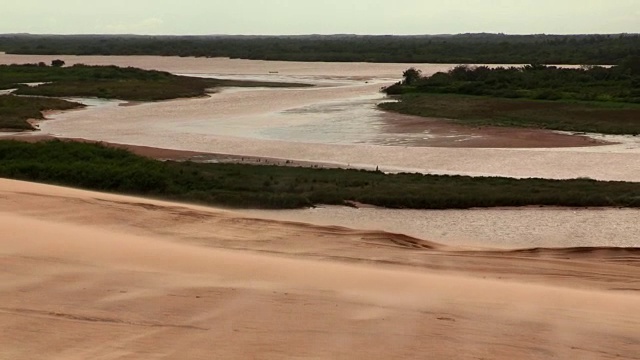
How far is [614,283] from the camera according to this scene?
9.31 meters

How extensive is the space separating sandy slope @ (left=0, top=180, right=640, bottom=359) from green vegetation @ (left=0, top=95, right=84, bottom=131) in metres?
18.5

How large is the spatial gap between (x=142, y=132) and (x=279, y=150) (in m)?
6.83

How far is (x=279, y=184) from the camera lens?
1698cm

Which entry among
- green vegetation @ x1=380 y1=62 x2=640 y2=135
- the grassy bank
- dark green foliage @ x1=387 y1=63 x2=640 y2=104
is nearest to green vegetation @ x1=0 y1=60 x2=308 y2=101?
dark green foliage @ x1=387 y1=63 x2=640 y2=104

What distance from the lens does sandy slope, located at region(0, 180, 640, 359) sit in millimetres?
6238

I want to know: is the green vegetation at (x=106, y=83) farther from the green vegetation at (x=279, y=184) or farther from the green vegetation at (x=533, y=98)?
the green vegetation at (x=279, y=184)

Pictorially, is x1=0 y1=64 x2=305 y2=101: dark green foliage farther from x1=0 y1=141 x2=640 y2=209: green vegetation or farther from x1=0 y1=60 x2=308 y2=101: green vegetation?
x1=0 y1=141 x2=640 y2=209: green vegetation

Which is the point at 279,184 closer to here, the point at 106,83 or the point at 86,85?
the point at 86,85

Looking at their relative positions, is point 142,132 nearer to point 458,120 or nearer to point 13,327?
point 458,120

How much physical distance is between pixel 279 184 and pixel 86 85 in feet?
112

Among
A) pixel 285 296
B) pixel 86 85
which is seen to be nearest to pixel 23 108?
pixel 86 85

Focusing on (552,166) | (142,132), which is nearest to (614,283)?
(552,166)

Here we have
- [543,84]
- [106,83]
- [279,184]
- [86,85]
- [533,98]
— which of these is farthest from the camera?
[106,83]

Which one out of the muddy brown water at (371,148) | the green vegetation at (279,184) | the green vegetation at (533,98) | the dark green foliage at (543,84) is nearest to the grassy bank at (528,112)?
the green vegetation at (533,98)
